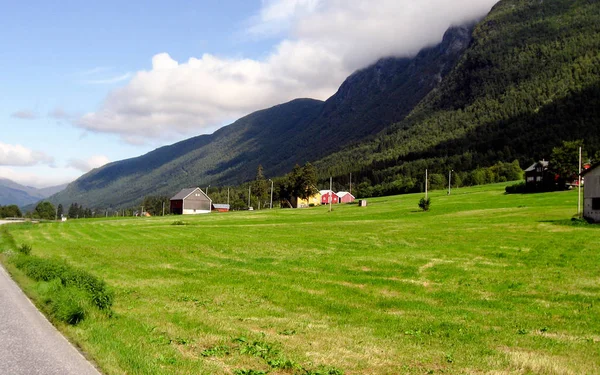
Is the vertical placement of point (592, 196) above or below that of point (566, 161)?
below

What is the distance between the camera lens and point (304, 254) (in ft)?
117

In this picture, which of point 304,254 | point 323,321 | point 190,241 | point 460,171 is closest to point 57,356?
point 323,321

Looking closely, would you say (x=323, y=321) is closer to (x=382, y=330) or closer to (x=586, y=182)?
(x=382, y=330)

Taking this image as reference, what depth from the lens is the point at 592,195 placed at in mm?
58375

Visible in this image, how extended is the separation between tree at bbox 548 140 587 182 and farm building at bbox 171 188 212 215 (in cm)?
10244

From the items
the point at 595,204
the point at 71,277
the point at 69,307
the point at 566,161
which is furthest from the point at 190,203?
the point at 69,307

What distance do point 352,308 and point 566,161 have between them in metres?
94.8

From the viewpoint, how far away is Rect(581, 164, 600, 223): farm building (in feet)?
187

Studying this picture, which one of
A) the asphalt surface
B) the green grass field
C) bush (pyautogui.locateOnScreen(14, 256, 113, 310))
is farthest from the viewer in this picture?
bush (pyautogui.locateOnScreen(14, 256, 113, 310))

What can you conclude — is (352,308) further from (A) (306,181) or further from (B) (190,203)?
(B) (190,203)

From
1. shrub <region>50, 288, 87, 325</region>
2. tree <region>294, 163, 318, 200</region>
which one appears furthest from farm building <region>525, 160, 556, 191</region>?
shrub <region>50, 288, 87, 325</region>

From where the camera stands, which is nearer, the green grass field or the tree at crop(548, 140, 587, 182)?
the green grass field

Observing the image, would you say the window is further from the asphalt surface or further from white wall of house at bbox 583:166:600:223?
the asphalt surface

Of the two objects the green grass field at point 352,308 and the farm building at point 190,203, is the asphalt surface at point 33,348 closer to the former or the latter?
the green grass field at point 352,308
